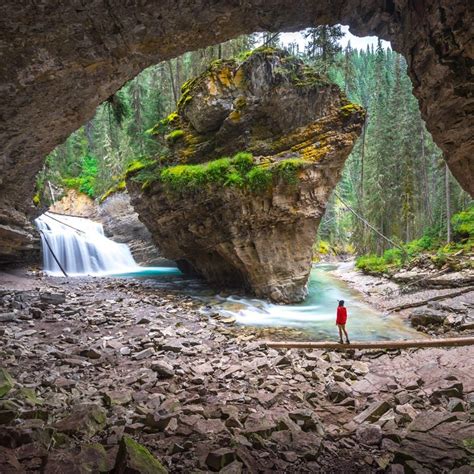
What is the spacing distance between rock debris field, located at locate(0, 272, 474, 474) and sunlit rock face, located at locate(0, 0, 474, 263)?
4.07 metres

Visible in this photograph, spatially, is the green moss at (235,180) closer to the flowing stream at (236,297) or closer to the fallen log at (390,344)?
the flowing stream at (236,297)

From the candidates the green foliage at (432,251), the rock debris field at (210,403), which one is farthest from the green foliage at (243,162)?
the green foliage at (432,251)

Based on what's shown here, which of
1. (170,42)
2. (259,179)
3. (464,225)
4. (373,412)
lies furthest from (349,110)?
(373,412)

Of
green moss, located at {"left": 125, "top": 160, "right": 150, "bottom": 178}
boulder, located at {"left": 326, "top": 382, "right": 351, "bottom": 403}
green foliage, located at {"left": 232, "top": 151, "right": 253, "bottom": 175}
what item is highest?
green moss, located at {"left": 125, "top": 160, "right": 150, "bottom": 178}

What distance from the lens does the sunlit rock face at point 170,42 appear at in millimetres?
4648

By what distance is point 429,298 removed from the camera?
44.9 feet

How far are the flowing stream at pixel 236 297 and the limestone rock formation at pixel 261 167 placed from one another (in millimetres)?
1677

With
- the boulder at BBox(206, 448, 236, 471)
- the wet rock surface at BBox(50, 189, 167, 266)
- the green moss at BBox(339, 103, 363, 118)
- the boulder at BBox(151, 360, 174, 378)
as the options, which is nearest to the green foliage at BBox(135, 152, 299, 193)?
the green moss at BBox(339, 103, 363, 118)

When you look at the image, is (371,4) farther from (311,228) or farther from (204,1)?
(311,228)

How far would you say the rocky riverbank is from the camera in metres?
10.4

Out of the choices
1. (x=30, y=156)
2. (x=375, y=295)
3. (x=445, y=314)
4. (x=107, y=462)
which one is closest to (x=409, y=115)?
(x=375, y=295)

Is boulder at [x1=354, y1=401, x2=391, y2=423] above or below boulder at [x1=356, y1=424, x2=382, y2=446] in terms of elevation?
below

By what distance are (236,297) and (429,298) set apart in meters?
8.23

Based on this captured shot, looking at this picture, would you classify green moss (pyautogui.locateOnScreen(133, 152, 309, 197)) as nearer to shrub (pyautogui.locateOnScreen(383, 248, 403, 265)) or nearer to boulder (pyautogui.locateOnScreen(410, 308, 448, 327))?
boulder (pyautogui.locateOnScreen(410, 308, 448, 327))
